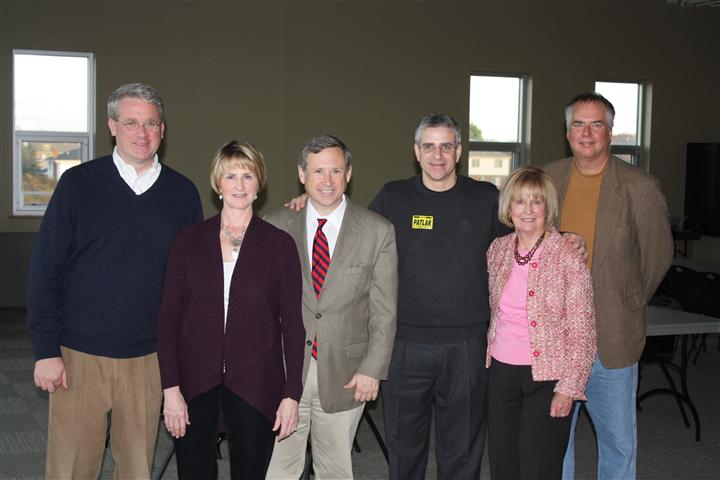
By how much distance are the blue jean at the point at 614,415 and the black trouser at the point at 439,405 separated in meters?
0.45

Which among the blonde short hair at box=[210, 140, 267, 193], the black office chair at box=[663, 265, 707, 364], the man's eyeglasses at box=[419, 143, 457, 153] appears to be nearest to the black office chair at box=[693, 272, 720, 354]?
the black office chair at box=[663, 265, 707, 364]

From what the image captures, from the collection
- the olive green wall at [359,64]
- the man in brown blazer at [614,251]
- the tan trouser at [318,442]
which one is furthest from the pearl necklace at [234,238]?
the olive green wall at [359,64]

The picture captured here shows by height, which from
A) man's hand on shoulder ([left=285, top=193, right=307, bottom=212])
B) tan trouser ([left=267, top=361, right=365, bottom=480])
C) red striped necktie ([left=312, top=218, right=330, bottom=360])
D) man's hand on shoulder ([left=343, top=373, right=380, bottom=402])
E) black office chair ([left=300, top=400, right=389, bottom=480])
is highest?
man's hand on shoulder ([left=285, top=193, right=307, bottom=212])

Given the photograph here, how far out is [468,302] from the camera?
3.09 m

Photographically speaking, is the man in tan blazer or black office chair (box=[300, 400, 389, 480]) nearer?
the man in tan blazer

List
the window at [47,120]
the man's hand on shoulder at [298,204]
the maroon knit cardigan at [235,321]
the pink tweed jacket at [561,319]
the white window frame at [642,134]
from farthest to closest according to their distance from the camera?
the white window frame at [642,134]
the window at [47,120]
the man's hand on shoulder at [298,204]
the pink tweed jacket at [561,319]
the maroon knit cardigan at [235,321]

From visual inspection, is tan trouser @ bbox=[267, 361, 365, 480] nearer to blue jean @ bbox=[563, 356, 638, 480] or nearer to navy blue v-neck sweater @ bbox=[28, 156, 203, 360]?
navy blue v-neck sweater @ bbox=[28, 156, 203, 360]

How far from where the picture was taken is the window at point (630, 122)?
473 inches

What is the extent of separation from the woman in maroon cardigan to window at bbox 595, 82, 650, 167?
10512 millimetres

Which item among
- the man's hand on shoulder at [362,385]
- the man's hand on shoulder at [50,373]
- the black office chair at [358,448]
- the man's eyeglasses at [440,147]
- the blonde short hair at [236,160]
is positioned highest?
the man's eyeglasses at [440,147]

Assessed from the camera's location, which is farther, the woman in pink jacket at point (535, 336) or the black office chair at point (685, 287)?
the black office chair at point (685, 287)

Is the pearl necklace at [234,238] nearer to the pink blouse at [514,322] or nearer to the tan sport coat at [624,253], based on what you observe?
the pink blouse at [514,322]

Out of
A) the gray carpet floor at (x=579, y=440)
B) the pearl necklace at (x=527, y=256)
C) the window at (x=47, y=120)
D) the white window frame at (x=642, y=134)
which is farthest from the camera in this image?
the white window frame at (x=642, y=134)

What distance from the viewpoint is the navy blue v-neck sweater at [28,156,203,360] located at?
271 cm
